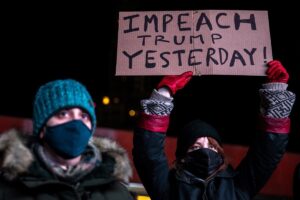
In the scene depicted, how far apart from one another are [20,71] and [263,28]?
4.17 meters

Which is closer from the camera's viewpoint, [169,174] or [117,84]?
[169,174]

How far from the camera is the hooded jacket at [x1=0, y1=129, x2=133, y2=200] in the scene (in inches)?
79.4

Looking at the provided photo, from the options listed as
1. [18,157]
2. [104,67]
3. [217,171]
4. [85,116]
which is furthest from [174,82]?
[104,67]

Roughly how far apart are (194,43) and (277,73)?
53 cm

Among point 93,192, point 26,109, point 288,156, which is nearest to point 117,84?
point 26,109

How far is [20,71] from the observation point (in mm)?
6574

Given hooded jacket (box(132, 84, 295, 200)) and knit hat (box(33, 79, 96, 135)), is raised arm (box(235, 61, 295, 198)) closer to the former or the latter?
hooded jacket (box(132, 84, 295, 200))

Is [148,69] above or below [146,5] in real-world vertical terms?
below

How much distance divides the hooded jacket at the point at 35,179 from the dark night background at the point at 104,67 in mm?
3753

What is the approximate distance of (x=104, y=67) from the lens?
6703mm

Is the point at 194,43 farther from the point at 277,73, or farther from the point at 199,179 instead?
the point at 199,179

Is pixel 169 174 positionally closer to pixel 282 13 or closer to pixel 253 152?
pixel 253 152

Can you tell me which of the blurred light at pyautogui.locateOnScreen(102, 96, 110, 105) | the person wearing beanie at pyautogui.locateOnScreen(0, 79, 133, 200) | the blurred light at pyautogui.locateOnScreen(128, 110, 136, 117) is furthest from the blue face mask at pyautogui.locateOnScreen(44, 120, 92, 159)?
the blurred light at pyautogui.locateOnScreen(128, 110, 136, 117)

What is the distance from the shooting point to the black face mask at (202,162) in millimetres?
2770
